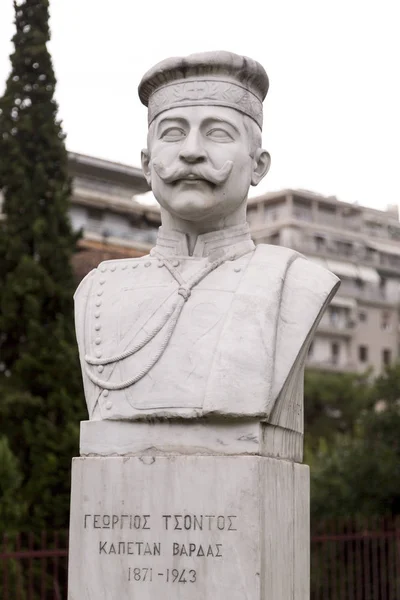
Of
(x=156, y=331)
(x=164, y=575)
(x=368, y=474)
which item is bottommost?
(x=164, y=575)

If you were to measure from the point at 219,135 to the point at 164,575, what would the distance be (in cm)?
204

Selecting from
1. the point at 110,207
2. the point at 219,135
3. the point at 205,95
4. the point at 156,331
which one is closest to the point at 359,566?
the point at 156,331

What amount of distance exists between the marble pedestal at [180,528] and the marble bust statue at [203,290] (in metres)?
0.25

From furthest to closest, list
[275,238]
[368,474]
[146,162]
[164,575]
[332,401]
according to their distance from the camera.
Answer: [275,238] < [332,401] < [368,474] < [146,162] < [164,575]

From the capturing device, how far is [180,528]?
4578 mm

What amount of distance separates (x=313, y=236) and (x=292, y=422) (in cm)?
4113

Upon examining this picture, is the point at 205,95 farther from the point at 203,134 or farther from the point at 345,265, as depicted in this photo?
the point at 345,265

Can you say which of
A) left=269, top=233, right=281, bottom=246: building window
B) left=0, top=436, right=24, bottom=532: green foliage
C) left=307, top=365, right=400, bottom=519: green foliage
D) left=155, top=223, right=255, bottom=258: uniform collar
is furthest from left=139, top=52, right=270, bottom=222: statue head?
left=269, top=233, right=281, bottom=246: building window

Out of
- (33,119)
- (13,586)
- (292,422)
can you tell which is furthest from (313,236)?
(292,422)

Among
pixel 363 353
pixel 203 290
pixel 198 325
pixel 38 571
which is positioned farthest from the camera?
pixel 363 353

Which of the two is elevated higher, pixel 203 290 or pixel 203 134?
pixel 203 134

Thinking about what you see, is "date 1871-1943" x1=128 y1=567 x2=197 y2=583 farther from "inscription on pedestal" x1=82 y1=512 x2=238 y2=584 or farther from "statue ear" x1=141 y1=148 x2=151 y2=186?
"statue ear" x1=141 y1=148 x2=151 y2=186

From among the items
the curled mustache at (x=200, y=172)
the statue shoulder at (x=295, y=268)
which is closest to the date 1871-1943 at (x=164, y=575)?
the statue shoulder at (x=295, y=268)

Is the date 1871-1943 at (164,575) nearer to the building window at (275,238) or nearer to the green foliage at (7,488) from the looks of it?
the green foliage at (7,488)
